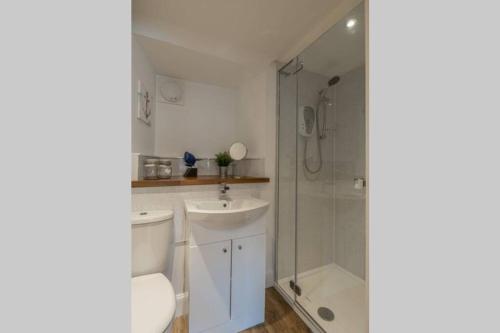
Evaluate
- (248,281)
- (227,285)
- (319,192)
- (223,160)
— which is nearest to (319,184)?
(319,192)

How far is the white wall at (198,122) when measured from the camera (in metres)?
1.87

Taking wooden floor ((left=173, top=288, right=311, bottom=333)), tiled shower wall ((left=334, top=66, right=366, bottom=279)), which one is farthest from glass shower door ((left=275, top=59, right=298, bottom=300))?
tiled shower wall ((left=334, top=66, right=366, bottom=279))

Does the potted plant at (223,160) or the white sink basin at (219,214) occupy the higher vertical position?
the potted plant at (223,160)

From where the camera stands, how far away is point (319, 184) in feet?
5.90

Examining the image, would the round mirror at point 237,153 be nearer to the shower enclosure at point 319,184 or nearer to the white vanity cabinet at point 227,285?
the shower enclosure at point 319,184

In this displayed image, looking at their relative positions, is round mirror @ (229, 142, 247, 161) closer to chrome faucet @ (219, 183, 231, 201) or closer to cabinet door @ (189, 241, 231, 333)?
chrome faucet @ (219, 183, 231, 201)

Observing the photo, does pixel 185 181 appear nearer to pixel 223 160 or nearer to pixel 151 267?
pixel 223 160

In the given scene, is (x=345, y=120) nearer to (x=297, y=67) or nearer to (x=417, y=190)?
(x=297, y=67)

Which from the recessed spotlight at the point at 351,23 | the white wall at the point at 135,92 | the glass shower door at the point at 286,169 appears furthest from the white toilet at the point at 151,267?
the recessed spotlight at the point at 351,23

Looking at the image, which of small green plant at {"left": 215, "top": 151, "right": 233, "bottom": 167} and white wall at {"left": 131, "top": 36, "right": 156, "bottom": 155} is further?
small green plant at {"left": 215, "top": 151, "right": 233, "bottom": 167}

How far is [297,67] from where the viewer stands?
166 cm

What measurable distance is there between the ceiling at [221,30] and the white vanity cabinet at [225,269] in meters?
1.18

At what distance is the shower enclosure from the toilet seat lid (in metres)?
1.01

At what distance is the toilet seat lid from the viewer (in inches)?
30.5
